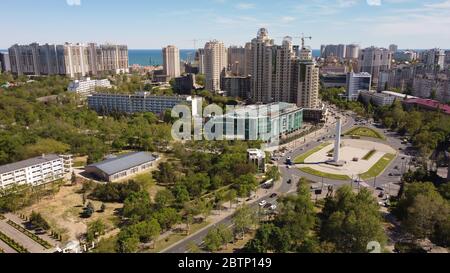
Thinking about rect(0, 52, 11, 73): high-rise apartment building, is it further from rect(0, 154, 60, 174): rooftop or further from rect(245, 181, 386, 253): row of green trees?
rect(245, 181, 386, 253): row of green trees

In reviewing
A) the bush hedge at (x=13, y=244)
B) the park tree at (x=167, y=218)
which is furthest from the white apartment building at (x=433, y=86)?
the bush hedge at (x=13, y=244)

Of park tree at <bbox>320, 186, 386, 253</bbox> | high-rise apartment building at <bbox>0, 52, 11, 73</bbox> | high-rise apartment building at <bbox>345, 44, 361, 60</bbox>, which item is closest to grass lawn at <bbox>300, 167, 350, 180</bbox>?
park tree at <bbox>320, 186, 386, 253</bbox>

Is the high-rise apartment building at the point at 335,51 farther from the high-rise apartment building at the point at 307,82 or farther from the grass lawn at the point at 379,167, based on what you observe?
the grass lawn at the point at 379,167

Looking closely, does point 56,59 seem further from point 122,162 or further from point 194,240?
Result: point 194,240

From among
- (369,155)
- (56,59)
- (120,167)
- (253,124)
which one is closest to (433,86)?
(369,155)

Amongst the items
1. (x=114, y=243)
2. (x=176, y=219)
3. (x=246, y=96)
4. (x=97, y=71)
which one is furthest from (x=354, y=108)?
(x=97, y=71)
